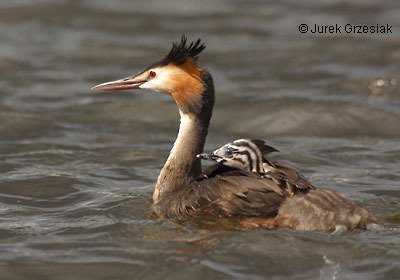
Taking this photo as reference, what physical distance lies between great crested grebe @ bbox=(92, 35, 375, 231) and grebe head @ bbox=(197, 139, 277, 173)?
8 centimetres

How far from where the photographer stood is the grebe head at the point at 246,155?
6988 millimetres

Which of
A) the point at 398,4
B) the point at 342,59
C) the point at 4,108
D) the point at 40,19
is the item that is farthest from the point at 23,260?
the point at 398,4

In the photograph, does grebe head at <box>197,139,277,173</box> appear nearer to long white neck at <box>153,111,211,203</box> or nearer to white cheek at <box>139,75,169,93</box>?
long white neck at <box>153,111,211,203</box>

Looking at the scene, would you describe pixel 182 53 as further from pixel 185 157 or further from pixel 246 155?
pixel 246 155

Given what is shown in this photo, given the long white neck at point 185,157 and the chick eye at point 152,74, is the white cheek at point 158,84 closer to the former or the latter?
the chick eye at point 152,74

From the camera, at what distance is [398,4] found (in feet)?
58.9

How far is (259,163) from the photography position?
22.9 feet

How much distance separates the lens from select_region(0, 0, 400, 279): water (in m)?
6.35

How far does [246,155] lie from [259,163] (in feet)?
0.45

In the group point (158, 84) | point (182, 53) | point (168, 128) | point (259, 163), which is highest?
point (182, 53)

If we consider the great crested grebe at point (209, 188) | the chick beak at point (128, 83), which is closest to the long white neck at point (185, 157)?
the great crested grebe at point (209, 188)

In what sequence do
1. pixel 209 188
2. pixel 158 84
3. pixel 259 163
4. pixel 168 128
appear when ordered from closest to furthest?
pixel 209 188 < pixel 259 163 < pixel 158 84 < pixel 168 128

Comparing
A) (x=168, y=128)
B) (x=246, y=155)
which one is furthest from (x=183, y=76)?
(x=168, y=128)

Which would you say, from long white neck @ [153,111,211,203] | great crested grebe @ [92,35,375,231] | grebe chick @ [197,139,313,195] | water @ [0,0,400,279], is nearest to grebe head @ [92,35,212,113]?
great crested grebe @ [92,35,375,231]
